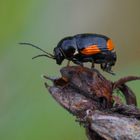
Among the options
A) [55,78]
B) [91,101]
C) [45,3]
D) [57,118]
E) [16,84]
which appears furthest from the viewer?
[45,3]

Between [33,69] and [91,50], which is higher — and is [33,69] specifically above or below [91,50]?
below

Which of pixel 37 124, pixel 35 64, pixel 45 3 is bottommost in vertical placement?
pixel 37 124

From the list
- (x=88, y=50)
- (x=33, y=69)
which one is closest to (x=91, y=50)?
(x=88, y=50)

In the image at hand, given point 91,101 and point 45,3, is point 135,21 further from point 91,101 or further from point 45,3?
point 91,101

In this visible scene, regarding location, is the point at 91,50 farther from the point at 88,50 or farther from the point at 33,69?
the point at 33,69

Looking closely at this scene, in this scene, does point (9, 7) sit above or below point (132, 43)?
above

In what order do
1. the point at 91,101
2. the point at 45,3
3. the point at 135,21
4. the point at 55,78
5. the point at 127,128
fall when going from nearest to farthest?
the point at 127,128
the point at 91,101
the point at 55,78
the point at 45,3
the point at 135,21

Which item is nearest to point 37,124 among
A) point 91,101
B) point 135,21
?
point 91,101

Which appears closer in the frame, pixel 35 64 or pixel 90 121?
pixel 90 121
